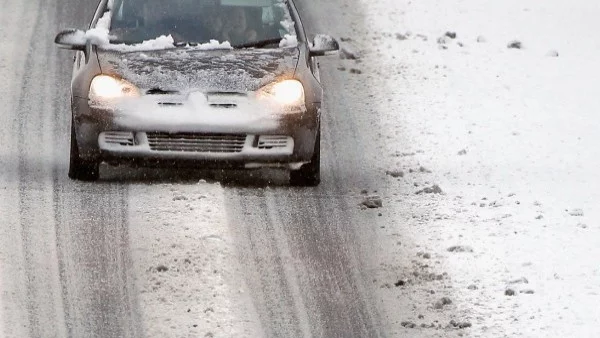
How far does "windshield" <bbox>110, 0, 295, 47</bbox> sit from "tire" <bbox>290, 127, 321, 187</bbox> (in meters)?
0.99

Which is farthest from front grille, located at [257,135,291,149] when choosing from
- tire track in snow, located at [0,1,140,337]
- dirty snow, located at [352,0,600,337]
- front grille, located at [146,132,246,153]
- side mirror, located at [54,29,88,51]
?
side mirror, located at [54,29,88,51]

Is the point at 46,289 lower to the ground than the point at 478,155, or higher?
higher

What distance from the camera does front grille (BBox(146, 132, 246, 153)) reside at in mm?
12070

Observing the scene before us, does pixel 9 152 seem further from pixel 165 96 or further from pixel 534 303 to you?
pixel 534 303

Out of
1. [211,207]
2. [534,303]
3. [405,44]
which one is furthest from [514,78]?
[534,303]

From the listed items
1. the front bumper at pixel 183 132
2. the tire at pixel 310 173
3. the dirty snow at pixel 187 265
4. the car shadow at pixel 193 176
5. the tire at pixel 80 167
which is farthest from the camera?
the tire at pixel 310 173

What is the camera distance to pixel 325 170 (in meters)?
13.7

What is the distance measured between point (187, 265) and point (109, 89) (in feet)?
9.59

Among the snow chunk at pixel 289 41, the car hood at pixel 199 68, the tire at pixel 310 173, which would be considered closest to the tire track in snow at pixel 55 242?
the car hood at pixel 199 68

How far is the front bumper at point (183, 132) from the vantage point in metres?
12.0

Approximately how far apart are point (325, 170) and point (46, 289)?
191 inches

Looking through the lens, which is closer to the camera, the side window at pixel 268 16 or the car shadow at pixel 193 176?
the car shadow at pixel 193 176

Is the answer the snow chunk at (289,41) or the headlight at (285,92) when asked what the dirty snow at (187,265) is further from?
the snow chunk at (289,41)

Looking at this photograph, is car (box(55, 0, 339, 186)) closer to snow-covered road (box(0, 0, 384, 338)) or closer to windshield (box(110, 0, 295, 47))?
windshield (box(110, 0, 295, 47))
